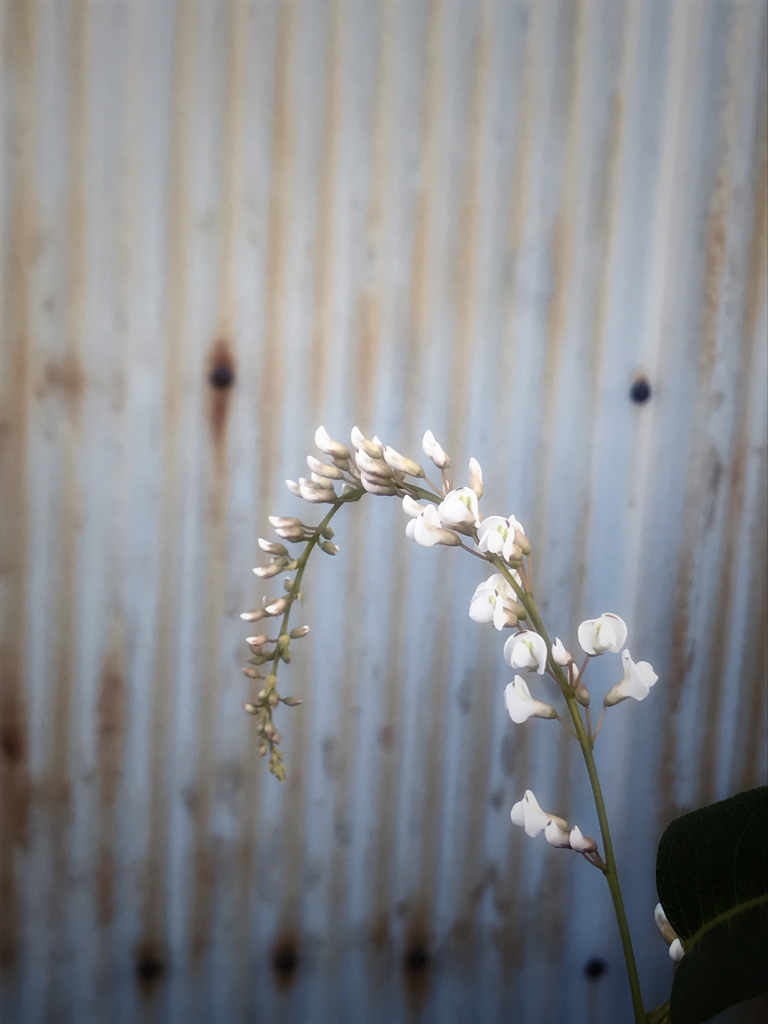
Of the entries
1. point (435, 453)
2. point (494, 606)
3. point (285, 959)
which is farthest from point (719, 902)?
point (285, 959)

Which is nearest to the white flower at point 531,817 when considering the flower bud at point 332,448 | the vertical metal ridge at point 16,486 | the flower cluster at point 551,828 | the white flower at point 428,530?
the flower cluster at point 551,828

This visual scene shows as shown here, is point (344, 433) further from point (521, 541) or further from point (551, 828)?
point (551, 828)

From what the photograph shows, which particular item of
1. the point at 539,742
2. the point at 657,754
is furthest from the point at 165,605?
the point at 657,754

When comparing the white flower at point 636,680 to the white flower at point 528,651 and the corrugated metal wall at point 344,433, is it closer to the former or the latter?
the white flower at point 528,651

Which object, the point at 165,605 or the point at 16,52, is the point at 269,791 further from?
the point at 16,52

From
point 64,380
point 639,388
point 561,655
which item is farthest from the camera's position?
point 639,388
